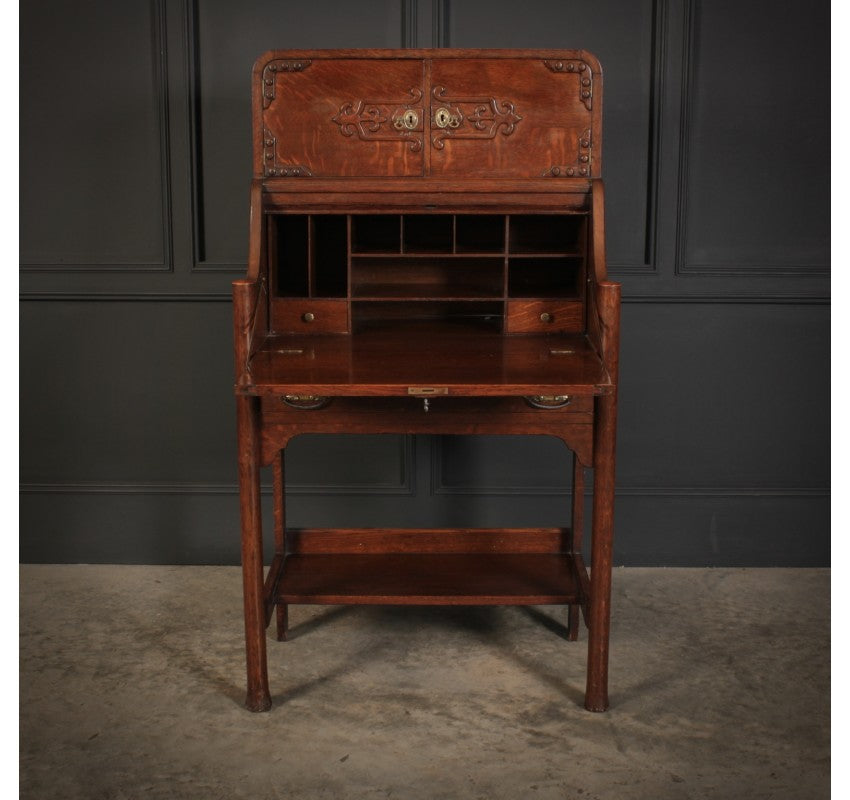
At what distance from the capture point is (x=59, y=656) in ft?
10.5

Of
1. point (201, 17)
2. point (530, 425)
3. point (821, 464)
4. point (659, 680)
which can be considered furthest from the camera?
point (821, 464)

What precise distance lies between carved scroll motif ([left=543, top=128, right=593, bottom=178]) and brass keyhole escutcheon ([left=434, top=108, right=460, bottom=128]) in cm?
35

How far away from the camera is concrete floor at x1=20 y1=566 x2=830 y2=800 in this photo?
8.29 feet

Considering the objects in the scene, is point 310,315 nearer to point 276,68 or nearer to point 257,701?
point 276,68

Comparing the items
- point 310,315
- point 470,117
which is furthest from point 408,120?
point 310,315

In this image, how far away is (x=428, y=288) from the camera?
340 cm

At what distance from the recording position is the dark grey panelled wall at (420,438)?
145 inches

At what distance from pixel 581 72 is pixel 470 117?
0.38 m

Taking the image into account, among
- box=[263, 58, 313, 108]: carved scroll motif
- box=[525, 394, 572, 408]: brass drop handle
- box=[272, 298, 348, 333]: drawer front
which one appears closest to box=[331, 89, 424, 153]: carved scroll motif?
box=[263, 58, 313, 108]: carved scroll motif

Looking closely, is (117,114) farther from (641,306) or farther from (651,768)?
(651,768)

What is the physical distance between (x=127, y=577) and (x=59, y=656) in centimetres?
70

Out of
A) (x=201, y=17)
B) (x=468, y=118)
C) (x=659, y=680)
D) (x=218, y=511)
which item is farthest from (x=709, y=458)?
(x=201, y=17)

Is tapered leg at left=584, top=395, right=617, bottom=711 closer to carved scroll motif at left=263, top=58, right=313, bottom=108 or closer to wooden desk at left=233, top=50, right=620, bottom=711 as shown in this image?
wooden desk at left=233, top=50, right=620, bottom=711

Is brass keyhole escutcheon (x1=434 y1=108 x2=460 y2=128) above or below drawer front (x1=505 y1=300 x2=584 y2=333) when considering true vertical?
above
